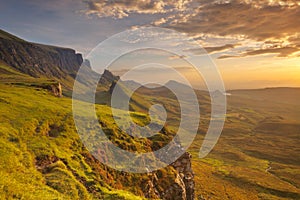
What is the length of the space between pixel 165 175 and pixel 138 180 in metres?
7.65

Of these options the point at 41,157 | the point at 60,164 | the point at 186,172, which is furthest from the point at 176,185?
the point at 41,157

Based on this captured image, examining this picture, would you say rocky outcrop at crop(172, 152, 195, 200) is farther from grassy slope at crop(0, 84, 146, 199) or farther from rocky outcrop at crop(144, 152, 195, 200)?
grassy slope at crop(0, 84, 146, 199)

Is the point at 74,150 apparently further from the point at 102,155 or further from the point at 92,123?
the point at 92,123

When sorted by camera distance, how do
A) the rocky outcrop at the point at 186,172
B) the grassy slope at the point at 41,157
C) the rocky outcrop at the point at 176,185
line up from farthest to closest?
the rocky outcrop at the point at 186,172
the rocky outcrop at the point at 176,185
the grassy slope at the point at 41,157

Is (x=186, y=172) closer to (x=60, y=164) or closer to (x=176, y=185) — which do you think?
(x=176, y=185)

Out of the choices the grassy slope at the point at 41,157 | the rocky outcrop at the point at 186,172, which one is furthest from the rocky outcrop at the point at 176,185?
the grassy slope at the point at 41,157

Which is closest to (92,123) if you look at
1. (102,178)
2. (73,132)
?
(73,132)

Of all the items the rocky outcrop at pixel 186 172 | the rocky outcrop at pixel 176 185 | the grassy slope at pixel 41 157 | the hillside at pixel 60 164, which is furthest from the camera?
the rocky outcrop at pixel 186 172

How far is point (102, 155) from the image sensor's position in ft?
127

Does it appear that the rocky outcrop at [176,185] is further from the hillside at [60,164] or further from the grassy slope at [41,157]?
the grassy slope at [41,157]

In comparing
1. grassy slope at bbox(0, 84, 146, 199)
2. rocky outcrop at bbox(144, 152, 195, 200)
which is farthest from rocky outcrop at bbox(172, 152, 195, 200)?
grassy slope at bbox(0, 84, 146, 199)

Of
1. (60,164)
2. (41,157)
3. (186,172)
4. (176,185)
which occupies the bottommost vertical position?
(186,172)

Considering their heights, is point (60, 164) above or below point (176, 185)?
above

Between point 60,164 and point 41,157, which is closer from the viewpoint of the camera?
point 60,164
